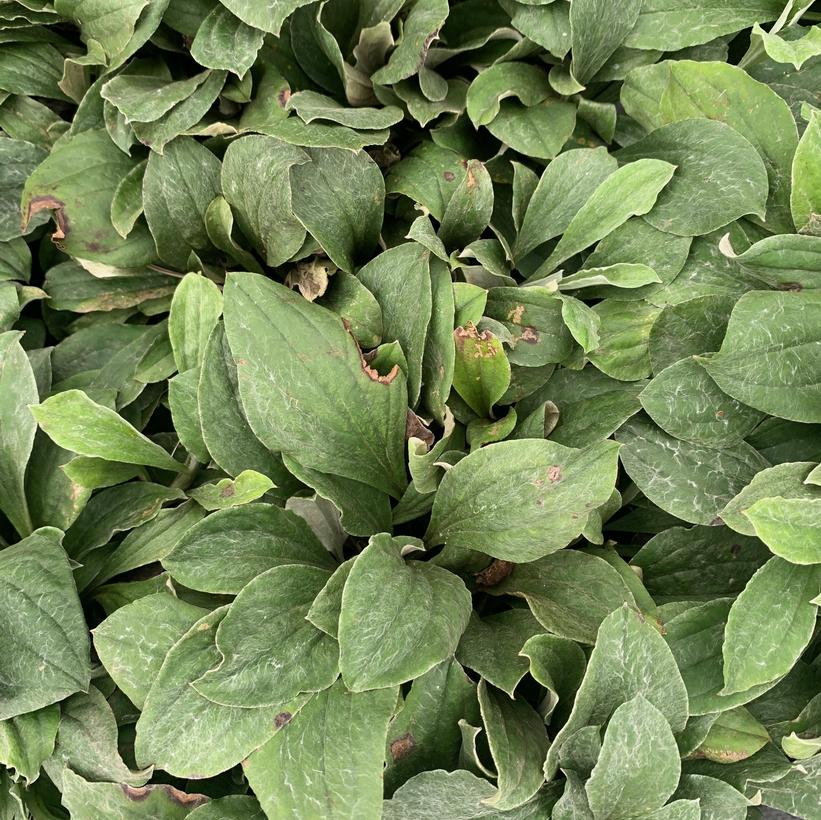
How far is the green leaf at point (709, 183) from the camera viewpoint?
1166 mm

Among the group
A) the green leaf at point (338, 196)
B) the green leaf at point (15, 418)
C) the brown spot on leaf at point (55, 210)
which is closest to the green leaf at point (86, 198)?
the brown spot on leaf at point (55, 210)

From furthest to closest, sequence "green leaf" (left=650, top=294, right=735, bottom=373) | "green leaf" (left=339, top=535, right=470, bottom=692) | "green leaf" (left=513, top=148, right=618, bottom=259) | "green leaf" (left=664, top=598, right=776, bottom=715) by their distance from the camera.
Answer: "green leaf" (left=513, top=148, right=618, bottom=259) < "green leaf" (left=650, top=294, right=735, bottom=373) < "green leaf" (left=664, top=598, right=776, bottom=715) < "green leaf" (left=339, top=535, right=470, bottom=692)

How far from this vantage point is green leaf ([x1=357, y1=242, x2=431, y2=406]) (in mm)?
1137

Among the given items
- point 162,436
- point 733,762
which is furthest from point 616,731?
point 162,436

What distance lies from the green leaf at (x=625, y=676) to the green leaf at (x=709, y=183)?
553 millimetres

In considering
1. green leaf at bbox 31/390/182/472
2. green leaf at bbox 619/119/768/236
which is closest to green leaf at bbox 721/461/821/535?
green leaf at bbox 619/119/768/236

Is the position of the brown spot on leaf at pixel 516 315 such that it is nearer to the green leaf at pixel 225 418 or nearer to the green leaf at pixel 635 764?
the green leaf at pixel 225 418

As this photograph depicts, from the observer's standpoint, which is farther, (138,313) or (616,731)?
(138,313)

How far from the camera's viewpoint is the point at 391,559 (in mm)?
1035

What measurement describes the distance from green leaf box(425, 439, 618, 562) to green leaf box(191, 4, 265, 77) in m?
0.67

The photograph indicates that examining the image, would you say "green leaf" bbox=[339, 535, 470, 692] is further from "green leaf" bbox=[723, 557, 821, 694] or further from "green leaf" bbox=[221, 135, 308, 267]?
"green leaf" bbox=[221, 135, 308, 267]

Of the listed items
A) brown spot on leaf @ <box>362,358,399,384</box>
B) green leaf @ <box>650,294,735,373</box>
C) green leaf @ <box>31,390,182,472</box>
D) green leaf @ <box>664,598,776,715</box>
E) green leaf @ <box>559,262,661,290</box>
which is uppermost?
green leaf @ <box>559,262,661,290</box>

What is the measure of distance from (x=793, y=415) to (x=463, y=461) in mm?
428

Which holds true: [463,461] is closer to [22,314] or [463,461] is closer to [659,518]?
[659,518]
